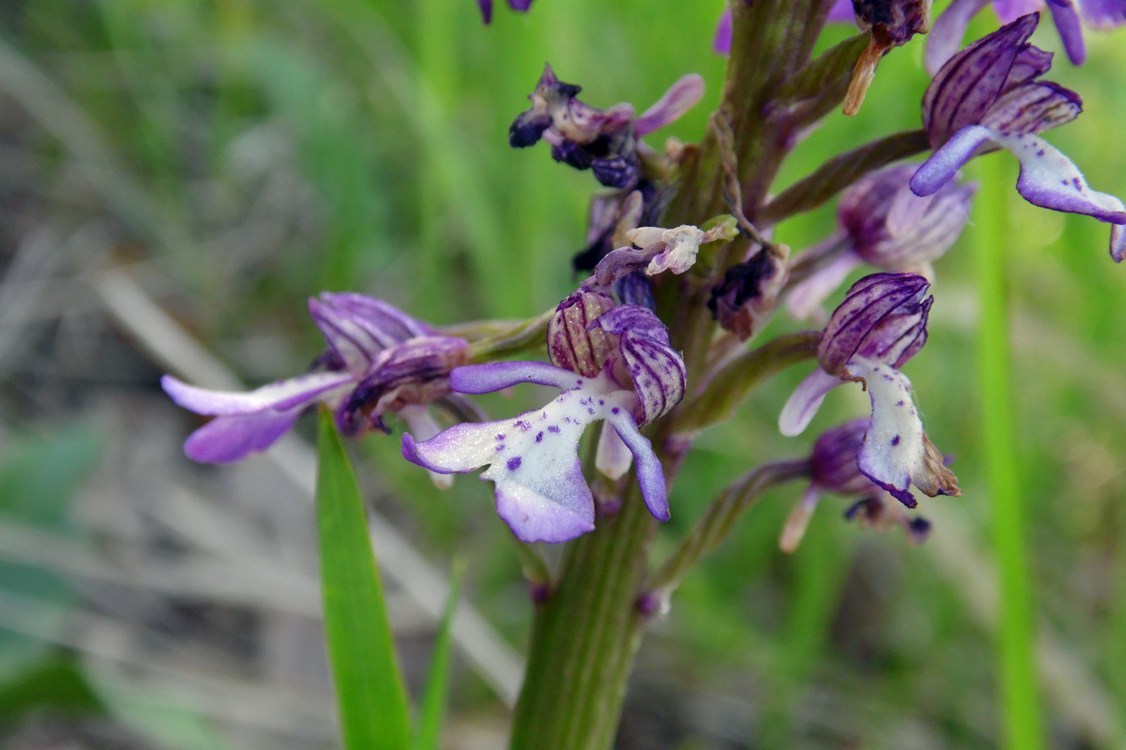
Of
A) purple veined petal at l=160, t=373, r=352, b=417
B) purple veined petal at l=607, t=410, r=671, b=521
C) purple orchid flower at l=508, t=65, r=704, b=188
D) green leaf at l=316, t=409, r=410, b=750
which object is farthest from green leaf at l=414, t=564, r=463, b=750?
purple orchid flower at l=508, t=65, r=704, b=188

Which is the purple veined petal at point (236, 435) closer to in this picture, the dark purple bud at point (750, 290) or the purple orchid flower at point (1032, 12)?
the dark purple bud at point (750, 290)

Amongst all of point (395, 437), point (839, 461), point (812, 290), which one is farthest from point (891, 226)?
point (395, 437)

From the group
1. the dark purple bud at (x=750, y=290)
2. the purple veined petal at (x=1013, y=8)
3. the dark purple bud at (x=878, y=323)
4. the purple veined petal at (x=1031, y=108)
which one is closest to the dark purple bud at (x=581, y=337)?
the dark purple bud at (x=750, y=290)

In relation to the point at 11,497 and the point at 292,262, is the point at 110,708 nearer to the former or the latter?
the point at 11,497

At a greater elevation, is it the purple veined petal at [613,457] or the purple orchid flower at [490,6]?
the purple orchid flower at [490,6]

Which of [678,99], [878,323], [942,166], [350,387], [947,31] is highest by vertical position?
[947,31]

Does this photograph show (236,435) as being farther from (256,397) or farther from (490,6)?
(490,6)
